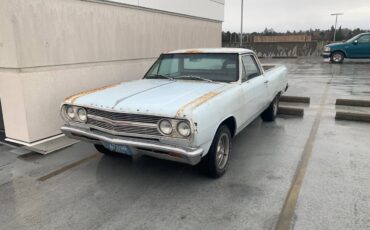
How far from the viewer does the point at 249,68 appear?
5324 millimetres

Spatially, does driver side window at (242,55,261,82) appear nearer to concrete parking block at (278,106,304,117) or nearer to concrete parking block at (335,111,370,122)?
concrete parking block at (278,106,304,117)

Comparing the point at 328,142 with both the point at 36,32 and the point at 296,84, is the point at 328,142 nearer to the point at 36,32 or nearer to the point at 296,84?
the point at 36,32

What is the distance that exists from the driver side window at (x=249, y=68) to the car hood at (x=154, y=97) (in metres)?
0.59

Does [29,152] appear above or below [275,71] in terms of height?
below

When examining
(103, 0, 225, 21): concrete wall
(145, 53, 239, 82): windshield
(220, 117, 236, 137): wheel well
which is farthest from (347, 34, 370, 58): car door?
(220, 117, 236, 137): wheel well

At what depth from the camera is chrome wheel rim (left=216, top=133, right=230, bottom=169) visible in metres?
4.16

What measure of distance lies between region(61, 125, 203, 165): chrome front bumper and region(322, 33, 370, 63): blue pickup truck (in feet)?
58.3

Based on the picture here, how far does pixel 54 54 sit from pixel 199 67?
2.55 meters

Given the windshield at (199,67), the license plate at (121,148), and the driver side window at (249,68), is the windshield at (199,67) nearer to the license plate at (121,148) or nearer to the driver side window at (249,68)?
the driver side window at (249,68)

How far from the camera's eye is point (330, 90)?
403 inches

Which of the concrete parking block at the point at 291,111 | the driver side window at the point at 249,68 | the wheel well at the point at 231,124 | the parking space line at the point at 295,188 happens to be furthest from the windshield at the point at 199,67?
the concrete parking block at the point at 291,111

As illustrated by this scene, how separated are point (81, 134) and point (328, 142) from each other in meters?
3.97

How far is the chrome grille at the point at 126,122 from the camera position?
3569mm

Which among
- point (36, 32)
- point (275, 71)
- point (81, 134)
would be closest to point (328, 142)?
point (275, 71)
